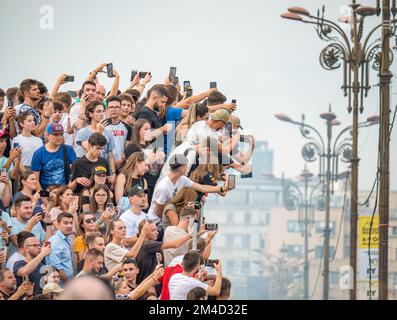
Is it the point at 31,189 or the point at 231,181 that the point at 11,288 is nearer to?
the point at 31,189

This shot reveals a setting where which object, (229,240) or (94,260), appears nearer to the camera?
(94,260)

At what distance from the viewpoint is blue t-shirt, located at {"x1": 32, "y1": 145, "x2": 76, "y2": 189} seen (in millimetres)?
18234

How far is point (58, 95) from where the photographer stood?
1958 cm

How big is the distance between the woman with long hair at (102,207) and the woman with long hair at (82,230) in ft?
0.31

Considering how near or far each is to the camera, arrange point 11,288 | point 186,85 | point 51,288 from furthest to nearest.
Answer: point 186,85, point 11,288, point 51,288

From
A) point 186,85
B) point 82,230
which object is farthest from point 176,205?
point 186,85

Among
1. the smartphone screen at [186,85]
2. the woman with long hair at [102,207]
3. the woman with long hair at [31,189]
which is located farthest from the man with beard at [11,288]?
the smartphone screen at [186,85]

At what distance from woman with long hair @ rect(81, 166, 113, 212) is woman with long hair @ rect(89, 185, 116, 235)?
0.14m

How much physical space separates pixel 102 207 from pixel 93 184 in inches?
17.3

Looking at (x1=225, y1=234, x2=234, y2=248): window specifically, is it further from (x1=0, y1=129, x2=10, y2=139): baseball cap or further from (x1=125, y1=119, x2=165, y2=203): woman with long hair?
(x1=0, y1=129, x2=10, y2=139): baseball cap

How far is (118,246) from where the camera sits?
56.5 feet

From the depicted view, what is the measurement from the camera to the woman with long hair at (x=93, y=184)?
1802 centimetres
